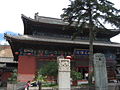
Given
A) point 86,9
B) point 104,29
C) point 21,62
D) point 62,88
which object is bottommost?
point 62,88

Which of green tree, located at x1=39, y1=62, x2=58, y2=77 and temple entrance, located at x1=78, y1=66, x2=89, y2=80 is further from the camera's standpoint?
temple entrance, located at x1=78, y1=66, x2=89, y2=80

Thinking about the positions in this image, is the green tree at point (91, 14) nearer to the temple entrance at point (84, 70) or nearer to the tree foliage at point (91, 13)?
the tree foliage at point (91, 13)

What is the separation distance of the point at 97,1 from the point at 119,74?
1178 centimetres

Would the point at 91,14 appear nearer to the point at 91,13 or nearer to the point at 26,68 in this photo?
the point at 91,13

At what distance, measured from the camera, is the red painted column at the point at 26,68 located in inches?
666

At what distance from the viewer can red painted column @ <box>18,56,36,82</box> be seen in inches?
666

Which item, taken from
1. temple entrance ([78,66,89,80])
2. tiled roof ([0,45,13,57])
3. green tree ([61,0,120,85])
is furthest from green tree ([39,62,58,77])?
tiled roof ([0,45,13,57])

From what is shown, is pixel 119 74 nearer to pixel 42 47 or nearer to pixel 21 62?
pixel 42 47

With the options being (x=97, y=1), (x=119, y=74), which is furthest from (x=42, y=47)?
(x=119, y=74)

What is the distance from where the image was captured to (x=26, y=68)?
17.2m

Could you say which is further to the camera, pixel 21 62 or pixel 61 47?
pixel 61 47

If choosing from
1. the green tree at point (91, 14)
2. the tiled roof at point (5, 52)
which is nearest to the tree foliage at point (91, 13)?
the green tree at point (91, 14)

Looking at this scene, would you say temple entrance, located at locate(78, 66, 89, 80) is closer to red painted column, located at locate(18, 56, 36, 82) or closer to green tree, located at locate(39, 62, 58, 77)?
red painted column, located at locate(18, 56, 36, 82)

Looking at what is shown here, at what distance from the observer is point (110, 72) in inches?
811
